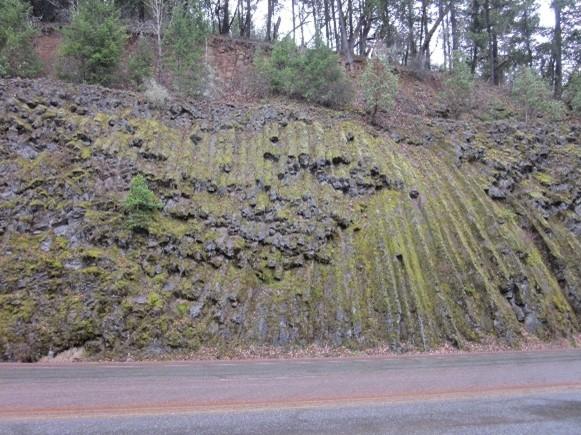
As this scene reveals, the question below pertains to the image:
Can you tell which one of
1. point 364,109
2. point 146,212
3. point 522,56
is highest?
point 522,56

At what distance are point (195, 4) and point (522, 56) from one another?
26.2m

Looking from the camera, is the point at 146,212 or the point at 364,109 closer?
the point at 146,212

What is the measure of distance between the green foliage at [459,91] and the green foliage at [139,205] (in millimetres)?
18689

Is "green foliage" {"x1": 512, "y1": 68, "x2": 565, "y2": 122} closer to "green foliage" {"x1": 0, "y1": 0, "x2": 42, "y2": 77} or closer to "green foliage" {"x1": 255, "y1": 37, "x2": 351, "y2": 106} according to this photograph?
"green foliage" {"x1": 255, "y1": 37, "x2": 351, "y2": 106}

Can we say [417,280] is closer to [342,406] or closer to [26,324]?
[342,406]

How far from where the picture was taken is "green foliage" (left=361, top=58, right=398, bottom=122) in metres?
22.6

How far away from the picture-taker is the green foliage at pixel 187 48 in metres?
22.9

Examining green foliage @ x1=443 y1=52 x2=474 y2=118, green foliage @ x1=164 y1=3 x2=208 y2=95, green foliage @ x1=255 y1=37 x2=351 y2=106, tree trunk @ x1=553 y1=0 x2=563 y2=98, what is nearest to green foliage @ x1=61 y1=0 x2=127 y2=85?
green foliage @ x1=164 y1=3 x2=208 y2=95

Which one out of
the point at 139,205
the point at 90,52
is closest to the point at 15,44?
the point at 90,52

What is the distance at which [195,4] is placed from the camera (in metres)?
28.8

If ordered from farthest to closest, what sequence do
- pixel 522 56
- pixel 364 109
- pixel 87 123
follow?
pixel 522 56, pixel 364 109, pixel 87 123

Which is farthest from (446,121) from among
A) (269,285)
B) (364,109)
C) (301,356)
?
(301,356)

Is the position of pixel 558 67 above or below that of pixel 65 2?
below

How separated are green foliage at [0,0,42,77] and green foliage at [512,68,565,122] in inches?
1019
